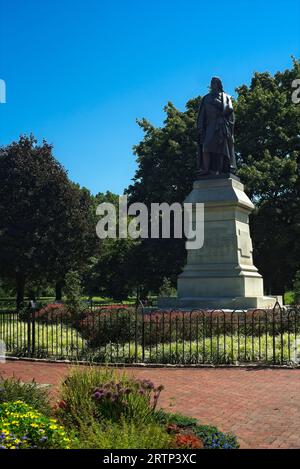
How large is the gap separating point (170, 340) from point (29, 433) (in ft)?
29.8

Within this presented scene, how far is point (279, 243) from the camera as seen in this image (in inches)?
1233

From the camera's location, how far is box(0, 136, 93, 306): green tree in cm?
3500

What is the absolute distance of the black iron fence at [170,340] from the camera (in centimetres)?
1267

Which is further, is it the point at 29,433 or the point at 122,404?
the point at 122,404

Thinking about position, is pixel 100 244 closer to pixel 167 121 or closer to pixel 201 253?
pixel 167 121

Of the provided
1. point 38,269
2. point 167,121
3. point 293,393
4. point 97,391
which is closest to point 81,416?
point 97,391

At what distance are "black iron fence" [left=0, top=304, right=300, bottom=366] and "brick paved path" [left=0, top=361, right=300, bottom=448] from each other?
2.57 feet

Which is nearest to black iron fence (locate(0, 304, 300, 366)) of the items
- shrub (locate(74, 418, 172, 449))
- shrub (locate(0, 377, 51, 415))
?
shrub (locate(0, 377, 51, 415))

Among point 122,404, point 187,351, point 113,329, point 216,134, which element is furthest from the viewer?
point 216,134

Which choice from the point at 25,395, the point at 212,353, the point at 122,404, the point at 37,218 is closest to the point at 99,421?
the point at 122,404

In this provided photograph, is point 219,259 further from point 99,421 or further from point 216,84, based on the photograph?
point 99,421

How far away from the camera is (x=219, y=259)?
18547 millimetres

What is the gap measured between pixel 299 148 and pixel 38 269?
1739 cm

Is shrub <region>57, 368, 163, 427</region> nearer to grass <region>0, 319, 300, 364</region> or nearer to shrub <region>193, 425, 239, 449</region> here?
shrub <region>193, 425, 239, 449</region>
